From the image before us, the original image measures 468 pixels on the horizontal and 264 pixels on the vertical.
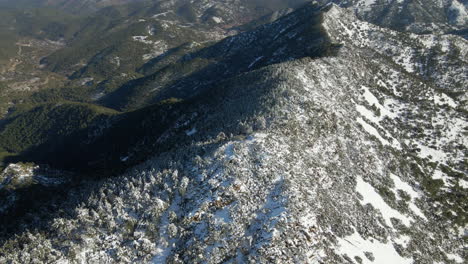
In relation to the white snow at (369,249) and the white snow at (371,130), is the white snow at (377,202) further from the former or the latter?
the white snow at (371,130)

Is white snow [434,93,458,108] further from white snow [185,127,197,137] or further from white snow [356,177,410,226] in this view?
white snow [185,127,197,137]

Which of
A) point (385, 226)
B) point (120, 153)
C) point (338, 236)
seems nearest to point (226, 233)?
point (338, 236)

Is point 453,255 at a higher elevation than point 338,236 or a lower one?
lower

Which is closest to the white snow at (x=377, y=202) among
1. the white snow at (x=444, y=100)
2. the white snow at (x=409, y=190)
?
the white snow at (x=409, y=190)

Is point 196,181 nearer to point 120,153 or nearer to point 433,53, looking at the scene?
point 120,153

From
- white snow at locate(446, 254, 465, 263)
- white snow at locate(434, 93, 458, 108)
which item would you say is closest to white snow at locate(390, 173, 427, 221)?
white snow at locate(446, 254, 465, 263)

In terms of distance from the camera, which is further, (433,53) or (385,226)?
(433,53)
